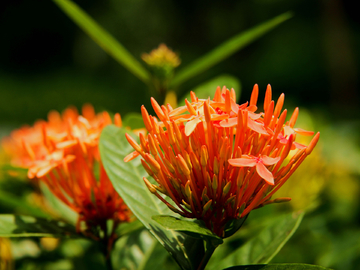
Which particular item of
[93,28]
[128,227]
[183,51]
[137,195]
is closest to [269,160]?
[137,195]

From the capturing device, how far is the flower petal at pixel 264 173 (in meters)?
0.54

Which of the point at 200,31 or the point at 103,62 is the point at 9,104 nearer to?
the point at 103,62

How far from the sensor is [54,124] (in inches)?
45.1

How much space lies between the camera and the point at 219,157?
0.59m

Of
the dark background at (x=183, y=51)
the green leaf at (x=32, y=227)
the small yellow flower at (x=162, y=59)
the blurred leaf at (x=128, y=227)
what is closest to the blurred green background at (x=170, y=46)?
the dark background at (x=183, y=51)

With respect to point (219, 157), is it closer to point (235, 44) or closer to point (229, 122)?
point (229, 122)

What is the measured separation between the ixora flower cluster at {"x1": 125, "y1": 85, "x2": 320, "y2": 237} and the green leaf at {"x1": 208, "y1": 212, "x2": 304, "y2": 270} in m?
0.17

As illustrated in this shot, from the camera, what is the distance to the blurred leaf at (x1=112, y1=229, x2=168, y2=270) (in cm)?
95

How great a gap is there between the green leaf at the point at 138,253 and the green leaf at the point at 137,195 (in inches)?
9.9

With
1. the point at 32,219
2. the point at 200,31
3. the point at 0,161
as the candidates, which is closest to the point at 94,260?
the point at 32,219

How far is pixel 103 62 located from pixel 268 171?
1339 cm

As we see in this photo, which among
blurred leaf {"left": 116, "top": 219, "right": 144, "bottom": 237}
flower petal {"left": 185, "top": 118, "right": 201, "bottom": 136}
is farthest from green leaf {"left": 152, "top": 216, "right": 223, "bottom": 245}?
blurred leaf {"left": 116, "top": 219, "right": 144, "bottom": 237}

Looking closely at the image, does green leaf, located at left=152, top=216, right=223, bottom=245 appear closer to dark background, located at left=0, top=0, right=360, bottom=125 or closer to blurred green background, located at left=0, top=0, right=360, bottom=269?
blurred green background, located at left=0, top=0, right=360, bottom=269

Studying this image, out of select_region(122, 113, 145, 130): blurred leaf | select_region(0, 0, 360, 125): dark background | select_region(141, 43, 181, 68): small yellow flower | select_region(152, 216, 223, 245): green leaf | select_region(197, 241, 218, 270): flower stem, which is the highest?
select_region(0, 0, 360, 125): dark background
